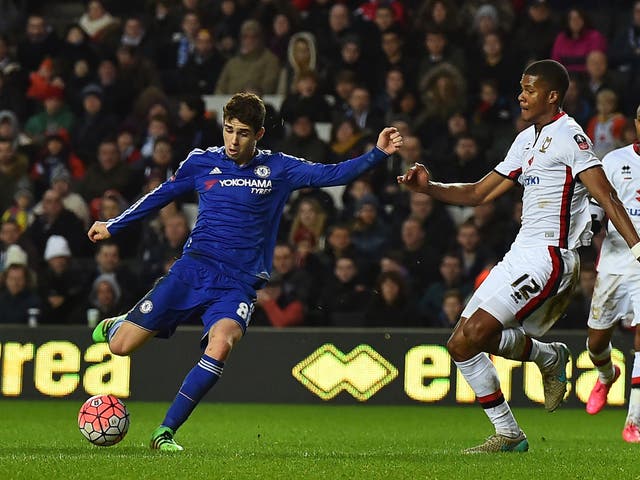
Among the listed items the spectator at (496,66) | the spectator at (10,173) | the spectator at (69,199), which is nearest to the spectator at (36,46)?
the spectator at (10,173)

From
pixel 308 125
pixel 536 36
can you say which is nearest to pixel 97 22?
pixel 308 125

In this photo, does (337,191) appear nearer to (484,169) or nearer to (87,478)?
(484,169)

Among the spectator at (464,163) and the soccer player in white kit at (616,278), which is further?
the spectator at (464,163)

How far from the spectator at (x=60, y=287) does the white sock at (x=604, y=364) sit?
21.4 ft

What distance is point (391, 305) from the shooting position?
14828 mm

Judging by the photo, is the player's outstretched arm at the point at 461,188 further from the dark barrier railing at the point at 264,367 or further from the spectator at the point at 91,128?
the spectator at the point at 91,128

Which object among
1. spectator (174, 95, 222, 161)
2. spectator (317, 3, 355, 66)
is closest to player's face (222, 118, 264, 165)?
spectator (174, 95, 222, 161)

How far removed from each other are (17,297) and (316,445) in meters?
6.83

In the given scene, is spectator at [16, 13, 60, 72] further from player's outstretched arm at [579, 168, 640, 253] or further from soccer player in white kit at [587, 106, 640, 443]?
player's outstretched arm at [579, 168, 640, 253]

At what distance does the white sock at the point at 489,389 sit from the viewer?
8.56m

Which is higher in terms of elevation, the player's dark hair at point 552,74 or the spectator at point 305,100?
the player's dark hair at point 552,74

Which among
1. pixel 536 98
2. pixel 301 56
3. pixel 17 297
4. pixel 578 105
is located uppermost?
pixel 536 98

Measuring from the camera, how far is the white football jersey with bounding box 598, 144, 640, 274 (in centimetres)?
1023

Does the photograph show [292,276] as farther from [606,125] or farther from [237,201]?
[237,201]
